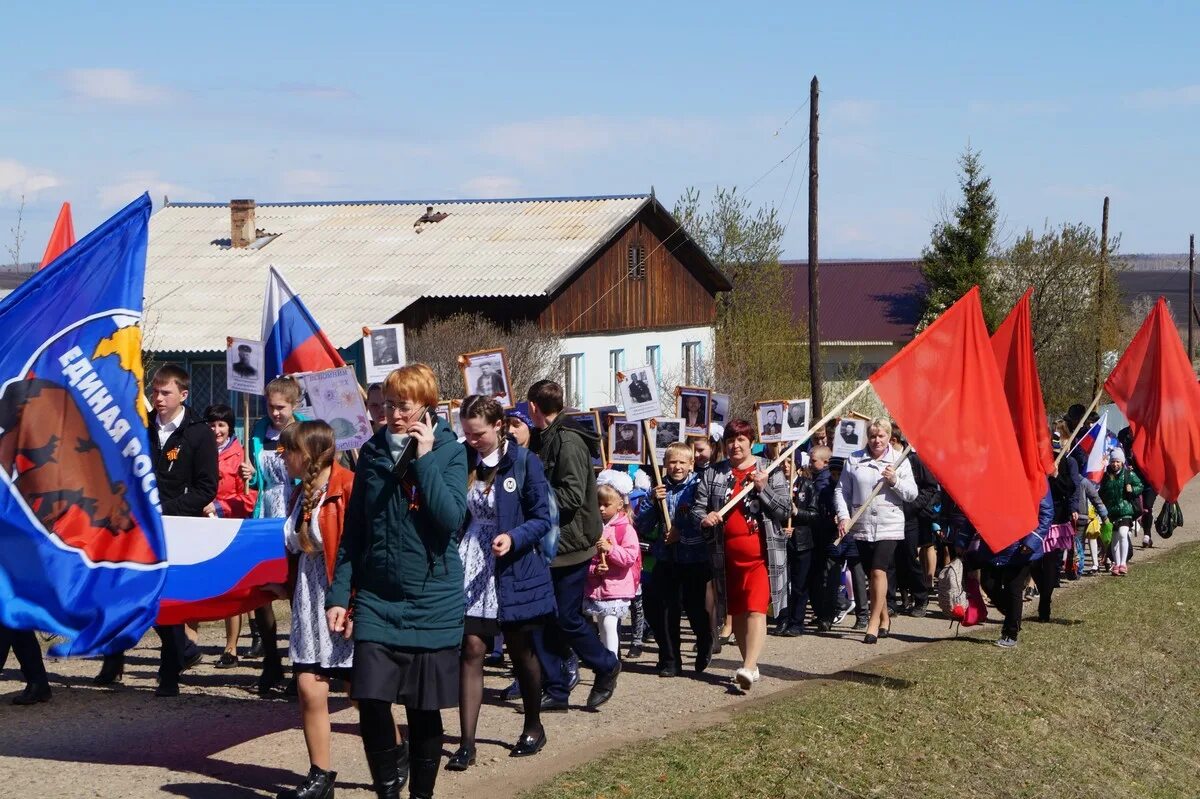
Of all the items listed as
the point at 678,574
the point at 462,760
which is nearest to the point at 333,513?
the point at 462,760

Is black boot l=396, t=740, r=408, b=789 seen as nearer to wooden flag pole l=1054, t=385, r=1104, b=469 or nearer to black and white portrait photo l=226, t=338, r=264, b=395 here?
black and white portrait photo l=226, t=338, r=264, b=395

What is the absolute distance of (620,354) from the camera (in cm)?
3953

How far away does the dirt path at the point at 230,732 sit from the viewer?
298 inches

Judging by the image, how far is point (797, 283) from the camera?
232ft

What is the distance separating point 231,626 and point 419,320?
22.7 meters

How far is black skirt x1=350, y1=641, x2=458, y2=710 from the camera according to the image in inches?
258

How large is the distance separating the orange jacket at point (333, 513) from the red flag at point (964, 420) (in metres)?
4.93

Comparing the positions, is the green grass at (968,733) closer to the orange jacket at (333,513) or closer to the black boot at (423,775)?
the black boot at (423,775)

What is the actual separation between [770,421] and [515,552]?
7.58 metres

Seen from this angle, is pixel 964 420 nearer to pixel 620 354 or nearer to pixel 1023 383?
pixel 1023 383

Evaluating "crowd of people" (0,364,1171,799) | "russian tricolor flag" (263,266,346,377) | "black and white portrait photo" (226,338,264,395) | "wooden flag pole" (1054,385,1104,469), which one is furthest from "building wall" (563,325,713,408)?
"russian tricolor flag" (263,266,346,377)

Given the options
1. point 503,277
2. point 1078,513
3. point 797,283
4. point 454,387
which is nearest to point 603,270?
point 503,277

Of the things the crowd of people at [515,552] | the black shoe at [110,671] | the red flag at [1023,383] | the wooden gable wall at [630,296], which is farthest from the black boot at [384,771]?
the wooden gable wall at [630,296]

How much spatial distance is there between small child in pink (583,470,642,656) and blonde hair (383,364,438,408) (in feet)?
13.5
